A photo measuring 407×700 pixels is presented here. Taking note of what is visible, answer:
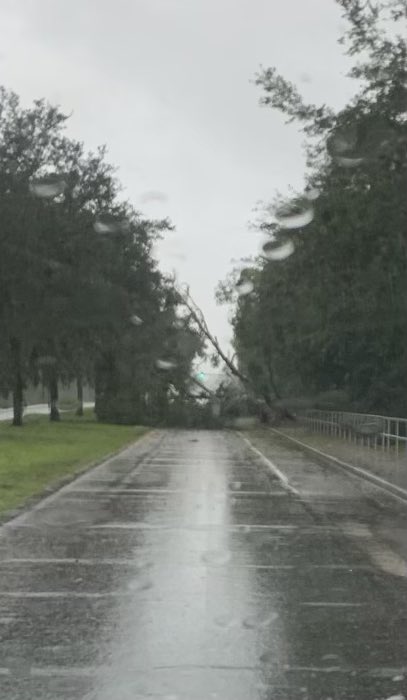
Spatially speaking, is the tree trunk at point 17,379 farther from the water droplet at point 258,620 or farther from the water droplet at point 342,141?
the water droplet at point 258,620

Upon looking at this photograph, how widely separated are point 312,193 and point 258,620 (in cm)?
1691

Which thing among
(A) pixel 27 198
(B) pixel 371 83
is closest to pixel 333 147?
(B) pixel 371 83

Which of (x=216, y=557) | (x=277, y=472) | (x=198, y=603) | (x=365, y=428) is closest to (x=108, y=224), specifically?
(x=365, y=428)

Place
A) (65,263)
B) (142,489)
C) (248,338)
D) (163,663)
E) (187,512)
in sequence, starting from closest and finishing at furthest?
(163,663) < (187,512) < (142,489) < (65,263) < (248,338)

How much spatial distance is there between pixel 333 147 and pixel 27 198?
15410 mm

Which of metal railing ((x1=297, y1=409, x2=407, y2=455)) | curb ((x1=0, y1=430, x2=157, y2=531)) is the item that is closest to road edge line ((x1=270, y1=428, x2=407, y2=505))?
metal railing ((x1=297, y1=409, x2=407, y2=455))

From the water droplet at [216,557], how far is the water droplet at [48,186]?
25.6 metres

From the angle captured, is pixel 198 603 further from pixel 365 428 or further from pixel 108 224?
pixel 108 224

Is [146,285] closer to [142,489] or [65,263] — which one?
[65,263]

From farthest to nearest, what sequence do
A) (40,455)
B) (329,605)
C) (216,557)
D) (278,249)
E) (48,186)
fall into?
(48,186) → (278,249) → (40,455) → (216,557) → (329,605)

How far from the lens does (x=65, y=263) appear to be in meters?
36.0

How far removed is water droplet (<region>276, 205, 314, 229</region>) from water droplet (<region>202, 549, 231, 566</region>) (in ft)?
41.7

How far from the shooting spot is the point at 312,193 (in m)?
23.4

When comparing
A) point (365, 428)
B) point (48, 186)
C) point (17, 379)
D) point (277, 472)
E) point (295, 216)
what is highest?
point (48, 186)
